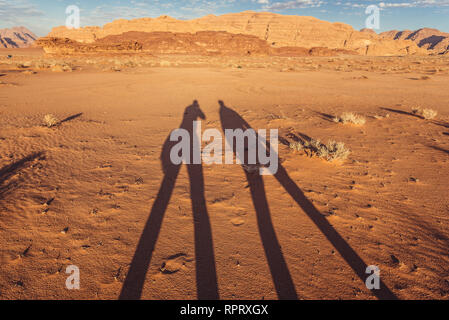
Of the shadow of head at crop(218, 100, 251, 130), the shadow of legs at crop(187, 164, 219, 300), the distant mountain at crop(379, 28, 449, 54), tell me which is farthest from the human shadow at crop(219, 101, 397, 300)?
the distant mountain at crop(379, 28, 449, 54)

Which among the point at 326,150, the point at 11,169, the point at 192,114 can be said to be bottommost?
the point at 11,169

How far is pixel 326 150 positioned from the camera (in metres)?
5.06

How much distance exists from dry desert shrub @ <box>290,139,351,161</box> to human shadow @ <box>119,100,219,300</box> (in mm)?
2578

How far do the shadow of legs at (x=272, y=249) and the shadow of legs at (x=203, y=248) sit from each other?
67 centimetres

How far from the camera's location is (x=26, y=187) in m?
3.91

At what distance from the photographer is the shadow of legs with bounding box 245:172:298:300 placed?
7.80ft

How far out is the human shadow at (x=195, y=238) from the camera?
2373mm

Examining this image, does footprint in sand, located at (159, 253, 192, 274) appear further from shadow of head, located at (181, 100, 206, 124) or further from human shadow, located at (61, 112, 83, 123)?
human shadow, located at (61, 112, 83, 123)

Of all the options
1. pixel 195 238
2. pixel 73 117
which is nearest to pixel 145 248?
pixel 195 238

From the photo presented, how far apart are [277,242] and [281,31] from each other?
369ft

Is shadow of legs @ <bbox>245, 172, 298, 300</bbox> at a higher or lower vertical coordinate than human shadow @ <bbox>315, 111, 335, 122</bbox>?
lower

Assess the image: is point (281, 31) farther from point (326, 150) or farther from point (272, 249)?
point (272, 249)
